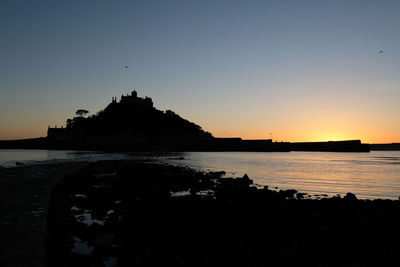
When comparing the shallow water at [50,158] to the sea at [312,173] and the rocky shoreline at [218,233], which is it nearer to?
the sea at [312,173]

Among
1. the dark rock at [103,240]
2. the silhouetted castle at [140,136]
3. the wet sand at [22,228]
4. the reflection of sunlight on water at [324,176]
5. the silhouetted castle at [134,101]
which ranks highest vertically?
the silhouetted castle at [134,101]

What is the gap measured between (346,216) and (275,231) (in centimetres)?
425

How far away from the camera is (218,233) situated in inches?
360

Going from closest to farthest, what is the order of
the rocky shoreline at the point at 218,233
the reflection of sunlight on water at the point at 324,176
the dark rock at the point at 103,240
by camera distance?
the rocky shoreline at the point at 218,233 → the dark rock at the point at 103,240 → the reflection of sunlight on water at the point at 324,176

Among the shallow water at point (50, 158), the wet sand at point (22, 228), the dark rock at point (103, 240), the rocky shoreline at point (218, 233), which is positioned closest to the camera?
the wet sand at point (22, 228)

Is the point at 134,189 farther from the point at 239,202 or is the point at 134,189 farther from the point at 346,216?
the point at 346,216

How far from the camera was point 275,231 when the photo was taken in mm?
9375

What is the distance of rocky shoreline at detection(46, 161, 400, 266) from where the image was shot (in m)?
7.18

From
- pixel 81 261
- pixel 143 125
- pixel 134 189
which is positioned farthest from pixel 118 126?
pixel 81 261

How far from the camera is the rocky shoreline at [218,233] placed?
7.18m

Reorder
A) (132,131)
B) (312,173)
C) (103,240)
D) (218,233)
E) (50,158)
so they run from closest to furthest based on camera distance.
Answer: (103,240) → (218,233) → (312,173) → (50,158) → (132,131)

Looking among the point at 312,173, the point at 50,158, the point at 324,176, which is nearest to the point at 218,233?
the point at 324,176

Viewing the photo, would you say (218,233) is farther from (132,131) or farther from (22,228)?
(132,131)

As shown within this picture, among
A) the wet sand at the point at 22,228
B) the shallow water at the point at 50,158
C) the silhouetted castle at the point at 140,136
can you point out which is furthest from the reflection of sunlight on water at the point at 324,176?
the silhouetted castle at the point at 140,136
